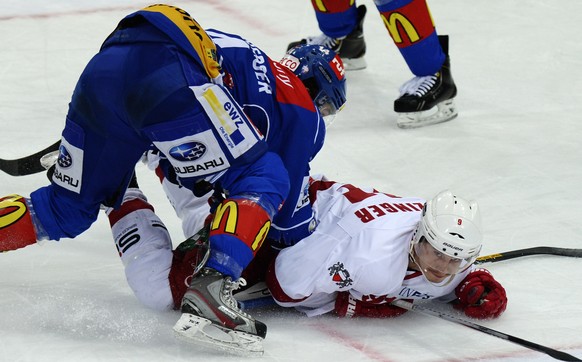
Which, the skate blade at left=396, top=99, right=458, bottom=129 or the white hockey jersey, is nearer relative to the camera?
the white hockey jersey

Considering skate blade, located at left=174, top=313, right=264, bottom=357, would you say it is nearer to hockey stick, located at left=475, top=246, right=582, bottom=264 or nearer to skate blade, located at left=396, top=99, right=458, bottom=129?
hockey stick, located at left=475, top=246, right=582, bottom=264

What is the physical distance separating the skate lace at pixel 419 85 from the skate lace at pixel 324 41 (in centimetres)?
54

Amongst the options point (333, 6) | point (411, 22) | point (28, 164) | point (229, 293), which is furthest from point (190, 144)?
point (333, 6)

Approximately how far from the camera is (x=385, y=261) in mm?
2934

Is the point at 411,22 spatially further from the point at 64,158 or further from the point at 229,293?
the point at 229,293

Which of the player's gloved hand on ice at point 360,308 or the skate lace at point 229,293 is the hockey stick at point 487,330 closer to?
the player's gloved hand on ice at point 360,308

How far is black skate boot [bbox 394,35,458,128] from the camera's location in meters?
4.55

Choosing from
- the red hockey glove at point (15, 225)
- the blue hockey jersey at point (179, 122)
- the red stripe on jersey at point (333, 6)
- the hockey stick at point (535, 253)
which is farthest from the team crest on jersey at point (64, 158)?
the red stripe on jersey at point (333, 6)

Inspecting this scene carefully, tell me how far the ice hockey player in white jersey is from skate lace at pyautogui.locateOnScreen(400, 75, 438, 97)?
149 centimetres

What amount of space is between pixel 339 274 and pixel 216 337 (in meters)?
0.44

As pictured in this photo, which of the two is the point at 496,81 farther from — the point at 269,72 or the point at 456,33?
the point at 269,72

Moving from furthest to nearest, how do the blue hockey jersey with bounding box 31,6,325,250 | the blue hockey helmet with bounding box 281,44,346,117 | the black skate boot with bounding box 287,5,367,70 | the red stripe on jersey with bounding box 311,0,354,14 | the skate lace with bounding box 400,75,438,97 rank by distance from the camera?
1. the black skate boot with bounding box 287,5,367,70
2. the red stripe on jersey with bounding box 311,0,354,14
3. the skate lace with bounding box 400,75,438,97
4. the blue hockey helmet with bounding box 281,44,346,117
5. the blue hockey jersey with bounding box 31,6,325,250

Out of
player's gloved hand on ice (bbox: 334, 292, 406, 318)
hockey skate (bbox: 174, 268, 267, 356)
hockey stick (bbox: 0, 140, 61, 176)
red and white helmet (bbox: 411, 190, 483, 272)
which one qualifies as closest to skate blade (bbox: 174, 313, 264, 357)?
hockey skate (bbox: 174, 268, 267, 356)

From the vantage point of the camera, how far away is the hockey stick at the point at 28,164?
3.64m
